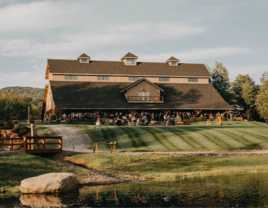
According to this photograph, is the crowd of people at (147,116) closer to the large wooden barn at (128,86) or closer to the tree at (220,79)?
the large wooden barn at (128,86)

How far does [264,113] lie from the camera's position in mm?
68688

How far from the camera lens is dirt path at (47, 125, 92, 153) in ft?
105

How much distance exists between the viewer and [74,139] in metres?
35.4

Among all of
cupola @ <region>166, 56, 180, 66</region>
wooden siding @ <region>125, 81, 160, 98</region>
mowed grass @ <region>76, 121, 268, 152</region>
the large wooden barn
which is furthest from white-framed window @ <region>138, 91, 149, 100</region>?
mowed grass @ <region>76, 121, 268, 152</region>

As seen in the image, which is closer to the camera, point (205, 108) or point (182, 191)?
point (182, 191)

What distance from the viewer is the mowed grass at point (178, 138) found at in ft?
107

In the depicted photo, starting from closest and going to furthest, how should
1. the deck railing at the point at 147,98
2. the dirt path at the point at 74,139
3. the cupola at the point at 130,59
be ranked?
the dirt path at the point at 74,139
the deck railing at the point at 147,98
the cupola at the point at 130,59

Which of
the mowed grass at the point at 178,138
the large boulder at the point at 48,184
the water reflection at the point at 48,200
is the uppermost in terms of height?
the mowed grass at the point at 178,138

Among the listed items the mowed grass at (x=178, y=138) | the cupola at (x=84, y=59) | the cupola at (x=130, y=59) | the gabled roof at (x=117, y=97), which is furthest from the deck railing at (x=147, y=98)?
the mowed grass at (x=178, y=138)

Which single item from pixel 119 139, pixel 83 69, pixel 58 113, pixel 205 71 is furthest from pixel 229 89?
pixel 119 139

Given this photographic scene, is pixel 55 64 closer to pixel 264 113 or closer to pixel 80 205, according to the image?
pixel 264 113

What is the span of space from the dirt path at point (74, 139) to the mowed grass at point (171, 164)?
4353 mm

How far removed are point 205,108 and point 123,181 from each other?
1590 inches

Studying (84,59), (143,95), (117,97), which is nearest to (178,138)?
(143,95)
